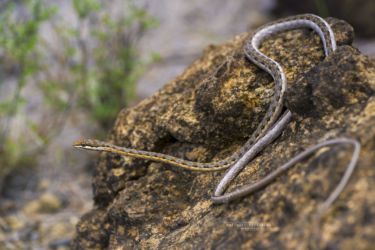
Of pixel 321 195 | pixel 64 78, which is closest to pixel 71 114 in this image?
pixel 64 78

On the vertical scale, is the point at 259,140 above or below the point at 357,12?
A: below

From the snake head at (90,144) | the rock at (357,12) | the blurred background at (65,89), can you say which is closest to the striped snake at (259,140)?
the snake head at (90,144)

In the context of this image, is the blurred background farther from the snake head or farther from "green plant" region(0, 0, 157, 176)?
the snake head

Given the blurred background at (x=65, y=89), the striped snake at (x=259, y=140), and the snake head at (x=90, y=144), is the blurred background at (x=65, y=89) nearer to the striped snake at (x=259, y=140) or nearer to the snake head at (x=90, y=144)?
the snake head at (x=90, y=144)

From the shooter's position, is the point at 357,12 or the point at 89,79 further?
the point at 357,12

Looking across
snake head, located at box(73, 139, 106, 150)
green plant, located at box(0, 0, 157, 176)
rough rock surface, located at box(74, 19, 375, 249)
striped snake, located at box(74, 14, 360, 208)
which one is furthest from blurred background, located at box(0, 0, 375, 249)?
striped snake, located at box(74, 14, 360, 208)

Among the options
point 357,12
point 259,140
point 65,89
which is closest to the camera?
point 259,140

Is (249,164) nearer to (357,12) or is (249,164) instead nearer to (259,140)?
(259,140)

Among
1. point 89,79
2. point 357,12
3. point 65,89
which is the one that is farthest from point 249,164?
point 357,12
